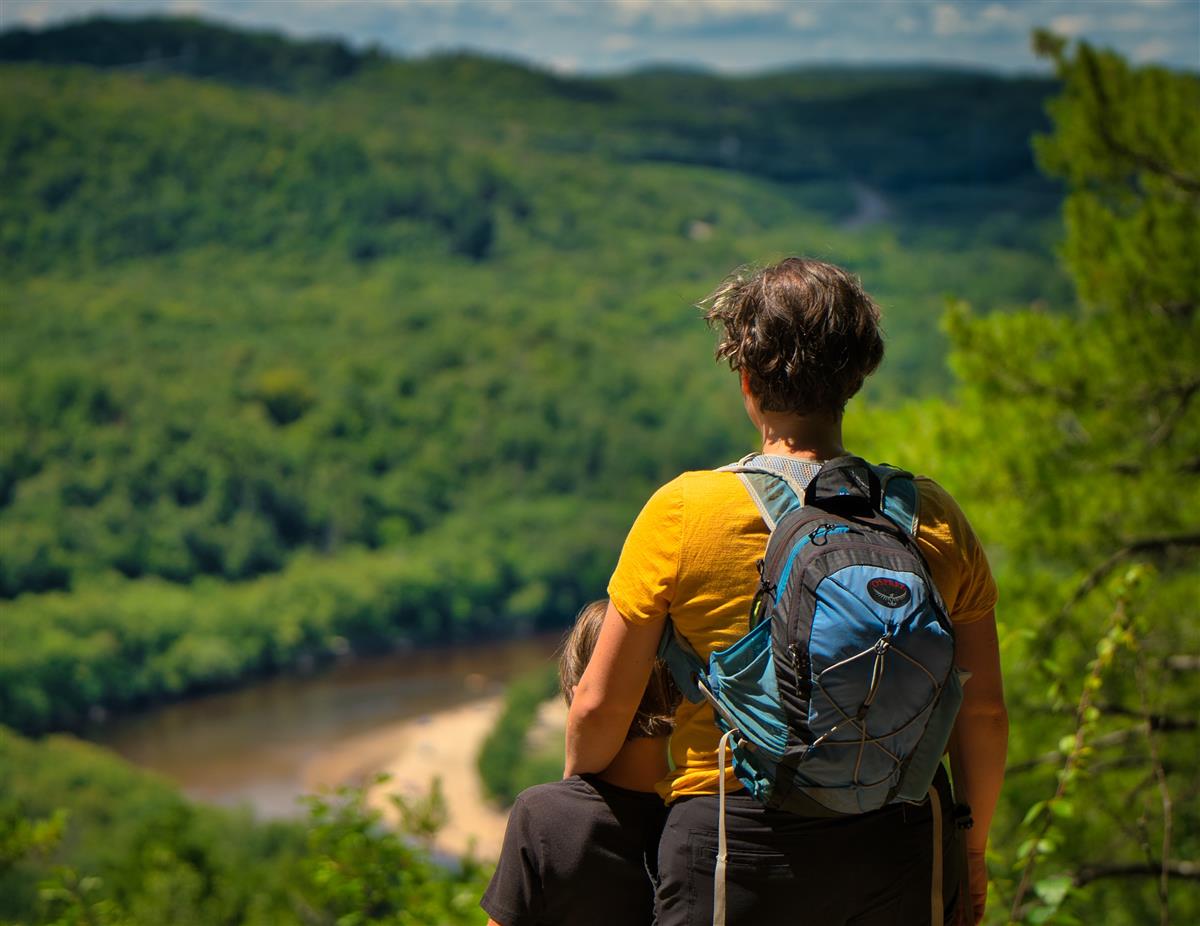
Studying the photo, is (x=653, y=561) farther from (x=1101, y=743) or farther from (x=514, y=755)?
(x=514, y=755)

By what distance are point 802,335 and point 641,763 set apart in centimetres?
48

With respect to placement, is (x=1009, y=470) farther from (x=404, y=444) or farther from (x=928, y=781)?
(x=404, y=444)

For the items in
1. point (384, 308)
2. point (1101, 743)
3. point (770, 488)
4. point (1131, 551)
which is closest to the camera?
point (770, 488)

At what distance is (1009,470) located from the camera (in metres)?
5.47

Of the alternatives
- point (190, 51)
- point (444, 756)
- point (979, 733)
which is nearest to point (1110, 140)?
point (979, 733)

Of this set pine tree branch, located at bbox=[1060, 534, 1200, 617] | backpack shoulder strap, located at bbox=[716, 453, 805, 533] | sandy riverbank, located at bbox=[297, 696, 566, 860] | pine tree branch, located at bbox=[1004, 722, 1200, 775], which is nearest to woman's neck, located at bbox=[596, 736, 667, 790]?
backpack shoulder strap, located at bbox=[716, 453, 805, 533]

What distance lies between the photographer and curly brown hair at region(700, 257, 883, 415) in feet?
4.29

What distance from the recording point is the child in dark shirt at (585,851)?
4.48 ft

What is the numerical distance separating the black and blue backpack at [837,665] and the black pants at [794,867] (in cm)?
3

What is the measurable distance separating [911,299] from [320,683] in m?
40.2

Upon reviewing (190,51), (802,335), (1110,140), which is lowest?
(802,335)

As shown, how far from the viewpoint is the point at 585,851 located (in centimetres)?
136

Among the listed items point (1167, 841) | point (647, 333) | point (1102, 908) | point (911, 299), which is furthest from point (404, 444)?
point (1167, 841)

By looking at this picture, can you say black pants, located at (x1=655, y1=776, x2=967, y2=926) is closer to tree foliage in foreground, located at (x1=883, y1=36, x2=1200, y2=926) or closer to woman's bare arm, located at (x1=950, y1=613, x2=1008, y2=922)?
woman's bare arm, located at (x1=950, y1=613, x2=1008, y2=922)
